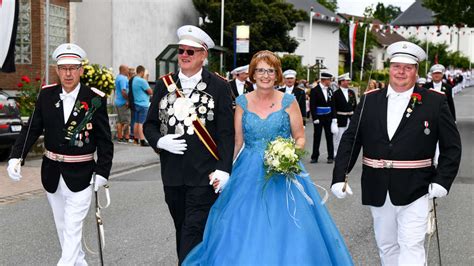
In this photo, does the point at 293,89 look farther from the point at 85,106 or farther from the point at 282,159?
the point at 282,159

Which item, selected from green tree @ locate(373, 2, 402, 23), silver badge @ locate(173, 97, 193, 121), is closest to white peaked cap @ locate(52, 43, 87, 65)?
silver badge @ locate(173, 97, 193, 121)

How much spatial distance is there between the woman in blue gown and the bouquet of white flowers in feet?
0.24

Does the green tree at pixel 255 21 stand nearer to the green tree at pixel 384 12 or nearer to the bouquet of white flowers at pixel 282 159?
the bouquet of white flowers at pixel 282 159

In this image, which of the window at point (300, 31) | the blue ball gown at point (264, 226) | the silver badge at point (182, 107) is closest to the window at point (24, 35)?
the silver badge at point (182, 107)

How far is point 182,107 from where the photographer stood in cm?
525

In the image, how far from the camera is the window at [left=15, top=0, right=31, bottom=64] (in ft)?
69.1

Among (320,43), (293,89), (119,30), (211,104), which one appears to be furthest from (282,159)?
(320,43)

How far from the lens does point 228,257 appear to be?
489cm

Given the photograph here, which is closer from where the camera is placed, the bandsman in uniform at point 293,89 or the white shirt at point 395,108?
the white shirt at point 395,108

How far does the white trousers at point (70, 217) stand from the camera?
17.6 feet

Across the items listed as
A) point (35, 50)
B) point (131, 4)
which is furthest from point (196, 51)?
point (131, 4)

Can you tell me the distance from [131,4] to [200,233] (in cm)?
2292

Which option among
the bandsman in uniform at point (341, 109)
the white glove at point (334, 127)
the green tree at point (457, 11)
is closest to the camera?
the white glove at point (334, 127)

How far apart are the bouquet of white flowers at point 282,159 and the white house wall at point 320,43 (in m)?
50.3
